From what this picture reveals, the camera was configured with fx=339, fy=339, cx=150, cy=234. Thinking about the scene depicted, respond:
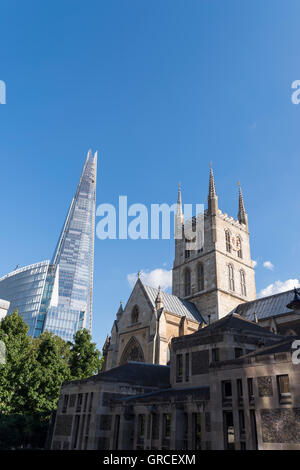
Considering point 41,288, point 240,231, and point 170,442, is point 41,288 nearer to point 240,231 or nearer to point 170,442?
point 240,231

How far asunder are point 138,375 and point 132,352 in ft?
39.0

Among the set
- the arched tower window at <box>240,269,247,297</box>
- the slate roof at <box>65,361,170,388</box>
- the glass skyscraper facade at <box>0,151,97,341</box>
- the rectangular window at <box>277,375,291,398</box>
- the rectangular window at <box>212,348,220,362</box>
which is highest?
the glass skyscraper facade at <box>0,151,97,341</box>

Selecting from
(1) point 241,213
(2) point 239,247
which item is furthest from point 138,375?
(1) point 241,213

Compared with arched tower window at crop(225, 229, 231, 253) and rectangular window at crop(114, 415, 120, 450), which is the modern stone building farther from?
arched tower window at crop(225, 229, 231, 253)

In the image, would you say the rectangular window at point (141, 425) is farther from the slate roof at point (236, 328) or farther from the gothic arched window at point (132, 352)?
the gothic arched window at point (132, 352)

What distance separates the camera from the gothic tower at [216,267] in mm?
49875

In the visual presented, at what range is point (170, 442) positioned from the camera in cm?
2102

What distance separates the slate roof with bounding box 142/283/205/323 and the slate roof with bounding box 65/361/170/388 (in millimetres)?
11173

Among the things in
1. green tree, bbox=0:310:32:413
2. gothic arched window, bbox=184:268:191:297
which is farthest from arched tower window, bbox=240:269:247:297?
green tree, bbox=0:310:32:413

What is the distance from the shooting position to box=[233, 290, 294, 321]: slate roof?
41.0 m

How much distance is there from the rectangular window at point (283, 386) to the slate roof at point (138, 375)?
15083 millimetres

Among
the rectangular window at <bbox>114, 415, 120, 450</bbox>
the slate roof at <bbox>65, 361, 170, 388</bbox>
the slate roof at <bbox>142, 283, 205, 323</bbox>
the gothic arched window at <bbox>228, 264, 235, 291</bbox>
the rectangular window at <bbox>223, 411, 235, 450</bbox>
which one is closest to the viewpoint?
the rectangular window at <bbox>223, 411, 235, 450</bbox>

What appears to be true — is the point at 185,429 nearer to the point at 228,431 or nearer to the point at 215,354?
the point at 228,431
